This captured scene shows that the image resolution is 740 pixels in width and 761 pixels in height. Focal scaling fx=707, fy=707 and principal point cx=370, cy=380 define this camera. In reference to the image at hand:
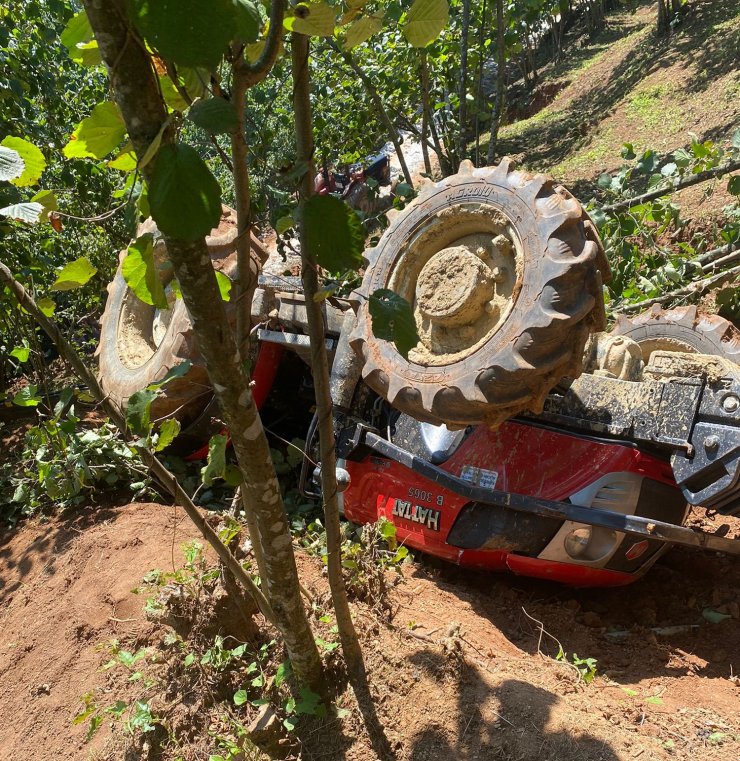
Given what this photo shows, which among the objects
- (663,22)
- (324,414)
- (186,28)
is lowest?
(324,414)

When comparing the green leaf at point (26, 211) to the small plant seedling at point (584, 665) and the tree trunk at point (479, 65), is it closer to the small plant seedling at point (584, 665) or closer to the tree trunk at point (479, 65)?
the small plant seedling at point (584, 665)

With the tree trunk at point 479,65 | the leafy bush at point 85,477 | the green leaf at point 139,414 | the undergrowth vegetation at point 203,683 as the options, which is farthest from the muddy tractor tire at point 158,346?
the tree trunk at point 479,65

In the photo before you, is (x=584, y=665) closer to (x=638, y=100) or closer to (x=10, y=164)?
(x=10, y=164)

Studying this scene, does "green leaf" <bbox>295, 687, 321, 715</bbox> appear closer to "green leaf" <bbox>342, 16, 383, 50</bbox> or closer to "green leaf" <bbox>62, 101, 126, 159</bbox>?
"green leaf" <bbox>62, 101, 126, 159</bbox>

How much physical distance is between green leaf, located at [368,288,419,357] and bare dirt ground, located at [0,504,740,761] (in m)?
1.29

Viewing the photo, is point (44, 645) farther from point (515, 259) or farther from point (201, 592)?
point (515, 259)

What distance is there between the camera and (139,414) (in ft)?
5.75

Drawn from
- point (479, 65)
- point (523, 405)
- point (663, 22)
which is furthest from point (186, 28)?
point (663, 22)

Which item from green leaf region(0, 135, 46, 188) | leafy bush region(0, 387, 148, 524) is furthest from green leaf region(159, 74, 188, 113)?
leafy bush region(0, 387, 148, 524)

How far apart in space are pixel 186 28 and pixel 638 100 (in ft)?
39.4

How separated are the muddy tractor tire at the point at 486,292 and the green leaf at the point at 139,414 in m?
0.99

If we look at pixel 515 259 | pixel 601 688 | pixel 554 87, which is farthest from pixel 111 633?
pixel 554 87

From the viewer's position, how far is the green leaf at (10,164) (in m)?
1.45

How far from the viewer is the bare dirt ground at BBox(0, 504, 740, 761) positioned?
7.06 ft
